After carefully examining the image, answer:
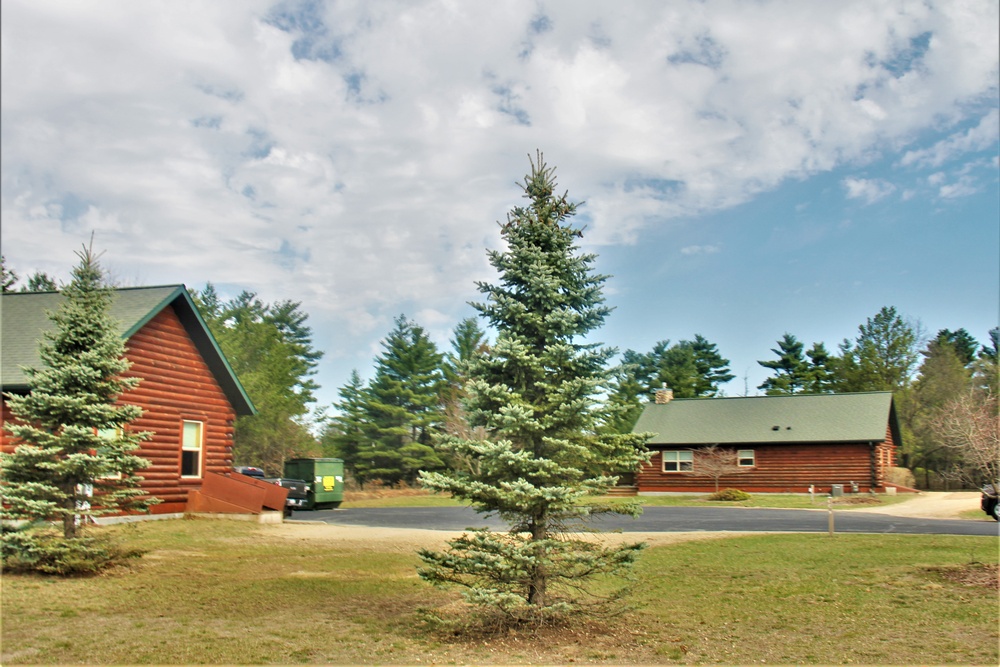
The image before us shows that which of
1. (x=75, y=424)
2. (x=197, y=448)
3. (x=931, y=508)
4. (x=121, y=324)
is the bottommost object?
(x=931, y=508)

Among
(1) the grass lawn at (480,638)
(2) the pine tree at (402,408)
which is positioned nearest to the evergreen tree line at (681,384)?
(2) the pine tree at (402,408)

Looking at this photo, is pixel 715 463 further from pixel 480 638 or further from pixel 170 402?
pixel 480 638

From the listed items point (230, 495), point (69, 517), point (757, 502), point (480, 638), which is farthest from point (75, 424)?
point (757, 502)

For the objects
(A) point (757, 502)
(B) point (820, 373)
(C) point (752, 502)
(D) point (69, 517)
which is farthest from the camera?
(B) point (820, 373)

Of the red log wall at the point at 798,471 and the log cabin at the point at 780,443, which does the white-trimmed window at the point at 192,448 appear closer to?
the log cabin at the point at 780,443

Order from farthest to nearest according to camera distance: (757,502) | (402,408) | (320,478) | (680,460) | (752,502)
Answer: (402,408), (680,460), (752,502), (757,502), (320,478)

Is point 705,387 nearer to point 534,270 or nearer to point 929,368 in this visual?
point 929,368

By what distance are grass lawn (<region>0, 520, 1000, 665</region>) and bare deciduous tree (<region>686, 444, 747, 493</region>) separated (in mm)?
28781

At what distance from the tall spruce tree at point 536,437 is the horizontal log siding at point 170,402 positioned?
47.6ft

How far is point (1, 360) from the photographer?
19547 mm

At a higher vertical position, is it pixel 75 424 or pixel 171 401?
pixel 171 401

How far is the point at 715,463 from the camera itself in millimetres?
45531

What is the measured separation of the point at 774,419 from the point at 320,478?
1059 inches

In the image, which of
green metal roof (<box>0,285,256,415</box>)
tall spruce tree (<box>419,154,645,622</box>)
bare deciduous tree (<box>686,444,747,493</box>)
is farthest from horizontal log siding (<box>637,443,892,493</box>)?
tall spruce tree (<box>419,154,645,622</box>)
